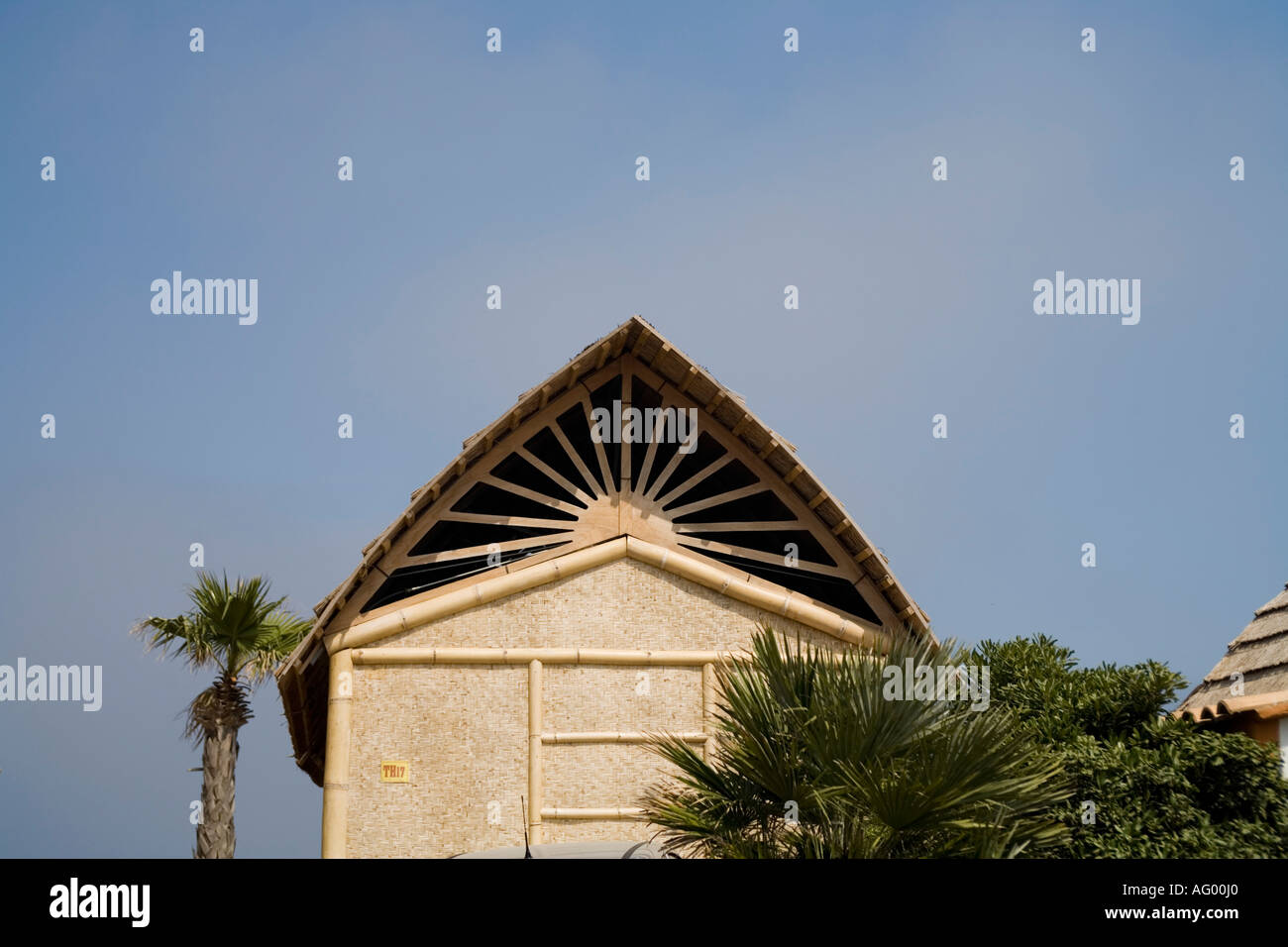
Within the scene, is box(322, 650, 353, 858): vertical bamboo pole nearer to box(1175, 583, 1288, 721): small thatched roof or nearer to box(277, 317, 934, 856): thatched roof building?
box(277, 317, 934, 856): thatched roof building

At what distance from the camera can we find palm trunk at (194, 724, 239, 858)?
21.5 meters

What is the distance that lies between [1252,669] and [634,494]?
8.76 meters

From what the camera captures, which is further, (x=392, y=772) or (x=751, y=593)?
(x=751, y=593)

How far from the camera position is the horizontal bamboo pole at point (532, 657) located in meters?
18.4

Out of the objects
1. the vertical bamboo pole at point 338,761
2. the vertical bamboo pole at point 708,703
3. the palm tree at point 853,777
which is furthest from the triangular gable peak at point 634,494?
the palm tree at point 853,777

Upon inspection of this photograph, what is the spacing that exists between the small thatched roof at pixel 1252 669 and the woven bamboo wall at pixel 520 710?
17.5 feet

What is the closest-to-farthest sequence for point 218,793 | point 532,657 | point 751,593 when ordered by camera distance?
point 532,657 < point 751,593 < point 218,793

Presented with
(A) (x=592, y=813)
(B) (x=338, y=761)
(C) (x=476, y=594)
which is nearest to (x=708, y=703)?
(A) (x=592, y=813)

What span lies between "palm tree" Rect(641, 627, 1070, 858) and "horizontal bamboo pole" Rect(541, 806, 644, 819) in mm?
5395

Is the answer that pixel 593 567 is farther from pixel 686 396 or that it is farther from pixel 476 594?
pixel 686 396

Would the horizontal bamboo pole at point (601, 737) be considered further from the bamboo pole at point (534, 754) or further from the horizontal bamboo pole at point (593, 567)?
the horizontal bamboo pole at point (593, 567)

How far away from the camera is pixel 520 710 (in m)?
18.4
